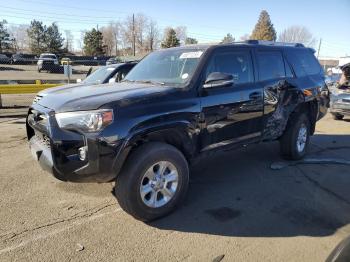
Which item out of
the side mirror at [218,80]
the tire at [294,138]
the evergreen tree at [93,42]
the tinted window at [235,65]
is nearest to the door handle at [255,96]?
the tinted window at [235,65]

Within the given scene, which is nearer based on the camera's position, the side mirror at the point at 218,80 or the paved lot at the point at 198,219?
the paved lot at the point at 198,219

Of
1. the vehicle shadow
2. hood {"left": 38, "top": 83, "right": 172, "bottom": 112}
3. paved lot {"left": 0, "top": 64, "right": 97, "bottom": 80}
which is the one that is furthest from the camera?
paved lot {"left": 0, "top": 64, "right": 97, "bottom": 80}

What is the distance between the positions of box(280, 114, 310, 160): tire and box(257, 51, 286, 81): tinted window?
33.2 inches

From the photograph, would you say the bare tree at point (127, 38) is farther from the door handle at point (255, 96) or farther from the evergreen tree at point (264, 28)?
the door handle at point (255, 96)

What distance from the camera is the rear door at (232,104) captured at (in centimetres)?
437

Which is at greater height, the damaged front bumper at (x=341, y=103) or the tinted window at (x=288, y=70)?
the tinted window at (x=288, y=70)

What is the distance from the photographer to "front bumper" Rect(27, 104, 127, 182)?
11.3ft

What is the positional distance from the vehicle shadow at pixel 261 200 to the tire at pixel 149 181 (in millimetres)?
180

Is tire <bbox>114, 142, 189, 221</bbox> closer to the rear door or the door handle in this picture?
the rear door

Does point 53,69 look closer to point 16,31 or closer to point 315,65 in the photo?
point 315,65

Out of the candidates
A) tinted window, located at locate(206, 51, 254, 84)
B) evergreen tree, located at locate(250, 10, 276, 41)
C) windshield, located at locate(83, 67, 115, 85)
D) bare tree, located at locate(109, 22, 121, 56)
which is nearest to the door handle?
tinted window, located at locate(206, 51, 254, 84)

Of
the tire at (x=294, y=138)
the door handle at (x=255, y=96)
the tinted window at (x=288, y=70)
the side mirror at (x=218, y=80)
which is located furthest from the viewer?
the tire at (x=294, y=138)

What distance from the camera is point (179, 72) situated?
14.9 feet

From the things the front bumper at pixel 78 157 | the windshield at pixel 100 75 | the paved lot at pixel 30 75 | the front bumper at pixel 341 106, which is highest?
the windshield at pixel 100 75
